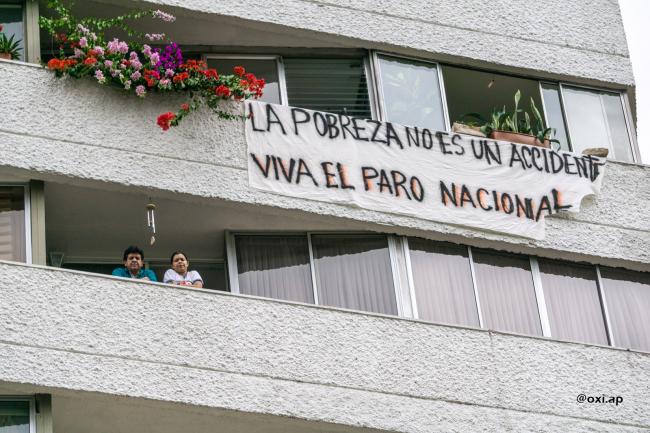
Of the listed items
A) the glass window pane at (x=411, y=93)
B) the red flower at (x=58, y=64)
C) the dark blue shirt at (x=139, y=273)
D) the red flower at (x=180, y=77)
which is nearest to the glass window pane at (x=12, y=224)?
the dark blue shirt at (x=139, y=273)

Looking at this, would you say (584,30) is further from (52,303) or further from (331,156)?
(52,303)

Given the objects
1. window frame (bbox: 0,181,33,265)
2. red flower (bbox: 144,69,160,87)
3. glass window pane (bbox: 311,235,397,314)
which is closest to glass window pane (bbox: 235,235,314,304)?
glass window pane (bbox: 311,235,397,314)

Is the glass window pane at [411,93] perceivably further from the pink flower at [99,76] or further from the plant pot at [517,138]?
the pink flower at [99,76]

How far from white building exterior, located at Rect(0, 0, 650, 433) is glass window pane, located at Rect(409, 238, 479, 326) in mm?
92

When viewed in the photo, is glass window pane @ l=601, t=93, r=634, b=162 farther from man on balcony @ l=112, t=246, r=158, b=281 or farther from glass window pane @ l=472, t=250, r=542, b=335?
man on balcony @ l=112, t=246, r=158, b=281

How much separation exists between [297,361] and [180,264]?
1964mm

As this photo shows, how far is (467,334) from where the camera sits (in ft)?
71.8

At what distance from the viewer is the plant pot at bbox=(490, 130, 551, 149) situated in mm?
23844

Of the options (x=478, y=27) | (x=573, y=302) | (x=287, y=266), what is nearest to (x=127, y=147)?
(x=287, y=266)

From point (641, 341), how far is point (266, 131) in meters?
5.91

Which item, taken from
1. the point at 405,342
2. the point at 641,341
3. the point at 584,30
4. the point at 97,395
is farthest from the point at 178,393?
the point at 584,30

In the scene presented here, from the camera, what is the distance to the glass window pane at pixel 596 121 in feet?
81.6

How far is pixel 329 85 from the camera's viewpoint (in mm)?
23750

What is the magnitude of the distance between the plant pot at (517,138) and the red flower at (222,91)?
12.9 feet
